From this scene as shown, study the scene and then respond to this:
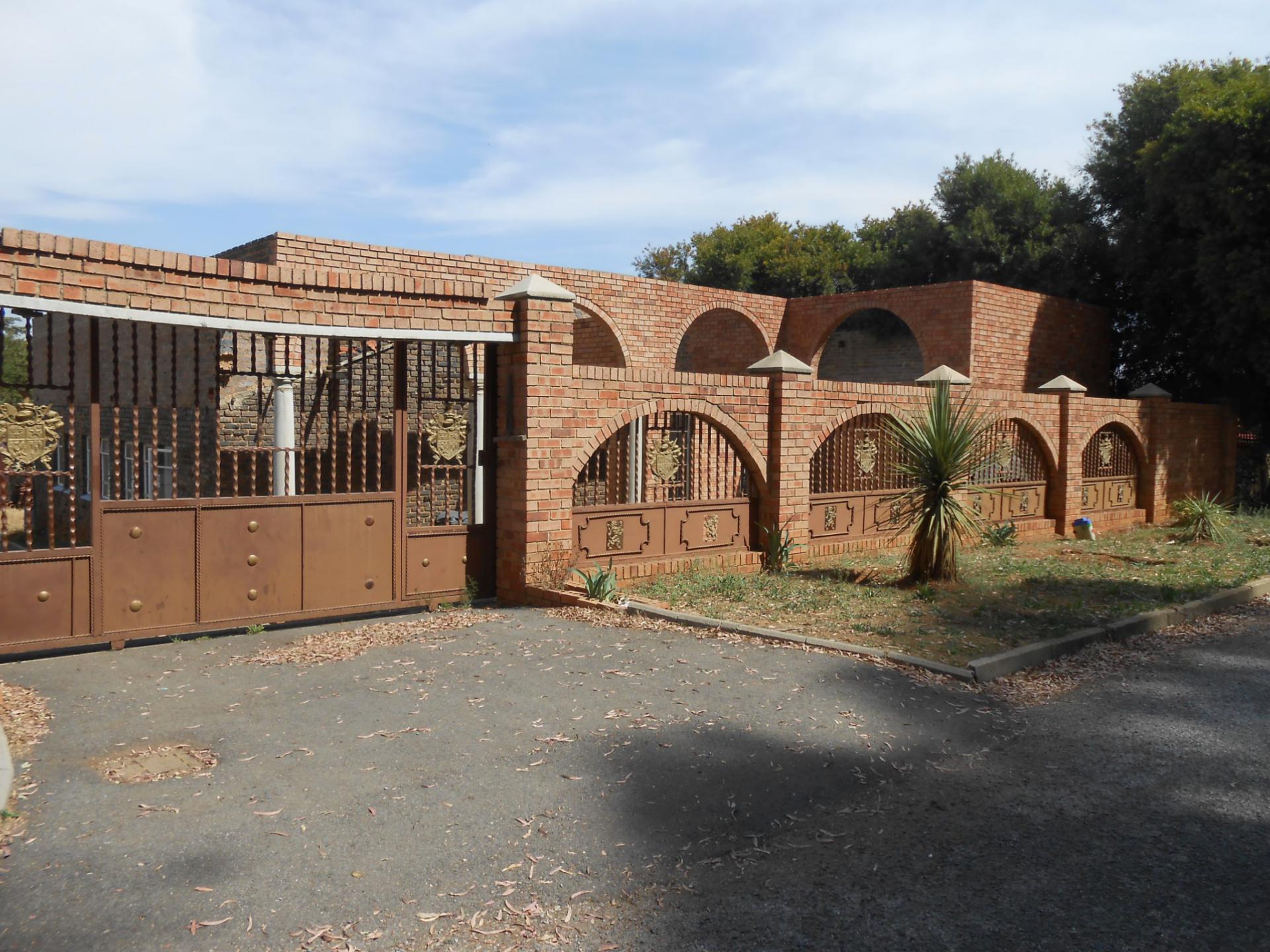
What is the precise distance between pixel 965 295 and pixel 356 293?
11507mm

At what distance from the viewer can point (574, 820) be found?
12.0 ft

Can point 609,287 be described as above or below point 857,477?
above

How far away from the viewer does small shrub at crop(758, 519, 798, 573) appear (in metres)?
9.52

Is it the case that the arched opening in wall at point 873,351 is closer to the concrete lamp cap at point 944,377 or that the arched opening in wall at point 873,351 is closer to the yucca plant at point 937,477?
the concrete lamp cap at point 944,377

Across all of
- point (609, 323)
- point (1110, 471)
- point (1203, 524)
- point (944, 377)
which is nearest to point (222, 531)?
point (944, 377)

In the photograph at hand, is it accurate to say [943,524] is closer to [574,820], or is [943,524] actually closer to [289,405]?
[574,820]

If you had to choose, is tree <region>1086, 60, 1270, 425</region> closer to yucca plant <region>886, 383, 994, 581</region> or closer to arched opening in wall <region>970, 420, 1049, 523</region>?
arched opening in wall <region>970, 420, 1049, 523</region>

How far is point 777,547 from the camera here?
9555 mm

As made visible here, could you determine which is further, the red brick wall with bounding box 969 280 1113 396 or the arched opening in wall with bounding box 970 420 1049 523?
the red brick wall with bounding box 969 280 1113 396

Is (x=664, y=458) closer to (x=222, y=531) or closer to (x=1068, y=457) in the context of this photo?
(x=222, y=531)

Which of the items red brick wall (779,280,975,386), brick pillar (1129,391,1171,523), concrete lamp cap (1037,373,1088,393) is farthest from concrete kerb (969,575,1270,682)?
red brick wall (779,280,975,386)

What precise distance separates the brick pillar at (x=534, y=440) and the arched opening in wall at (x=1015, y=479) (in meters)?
6.52

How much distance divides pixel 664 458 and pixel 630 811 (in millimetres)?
5368

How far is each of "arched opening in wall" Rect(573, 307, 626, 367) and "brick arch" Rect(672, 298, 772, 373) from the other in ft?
3.77
